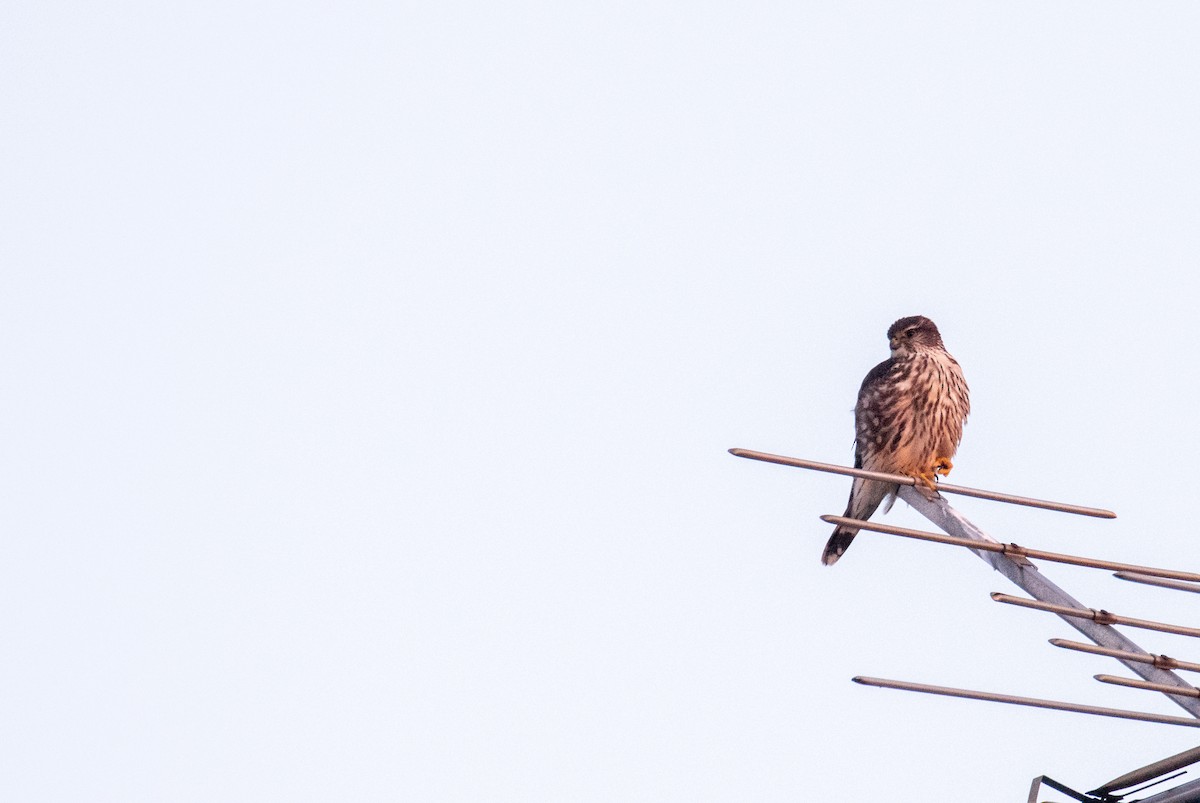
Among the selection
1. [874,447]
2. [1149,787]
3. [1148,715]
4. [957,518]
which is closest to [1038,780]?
[1149,787]

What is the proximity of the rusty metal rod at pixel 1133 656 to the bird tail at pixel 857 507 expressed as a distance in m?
4.59

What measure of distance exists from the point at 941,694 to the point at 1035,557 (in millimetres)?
583

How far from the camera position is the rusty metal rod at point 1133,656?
12.5ft

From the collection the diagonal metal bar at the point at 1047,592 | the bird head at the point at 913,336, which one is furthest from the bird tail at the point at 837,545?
the diagonal metal bar at the point at 1047,592

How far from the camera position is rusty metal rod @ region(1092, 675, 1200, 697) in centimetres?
376

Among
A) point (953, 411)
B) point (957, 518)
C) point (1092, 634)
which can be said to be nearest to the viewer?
point (1092, 634)

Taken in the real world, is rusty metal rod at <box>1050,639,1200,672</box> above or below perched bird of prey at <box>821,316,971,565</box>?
below

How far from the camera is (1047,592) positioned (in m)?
4.17

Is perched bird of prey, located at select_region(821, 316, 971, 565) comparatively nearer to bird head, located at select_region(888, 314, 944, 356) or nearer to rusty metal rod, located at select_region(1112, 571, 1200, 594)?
bird head, located at select_region(888, 314, 944, 356)

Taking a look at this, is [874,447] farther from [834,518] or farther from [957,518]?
[834,518]

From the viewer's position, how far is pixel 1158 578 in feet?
13.4

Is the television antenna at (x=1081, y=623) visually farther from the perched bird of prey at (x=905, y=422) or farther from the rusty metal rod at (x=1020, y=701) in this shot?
the perched bird of prey at (x=905, y=422)

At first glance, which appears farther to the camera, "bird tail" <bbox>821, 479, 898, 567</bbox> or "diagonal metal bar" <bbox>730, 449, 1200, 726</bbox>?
"bird tail" <bbox>821, 479, 898, 567</bbox>

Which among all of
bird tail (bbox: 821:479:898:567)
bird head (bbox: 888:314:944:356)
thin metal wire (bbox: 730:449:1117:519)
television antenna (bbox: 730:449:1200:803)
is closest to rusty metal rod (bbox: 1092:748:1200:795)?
television antenna (bbox: 730:449:1200:803)
